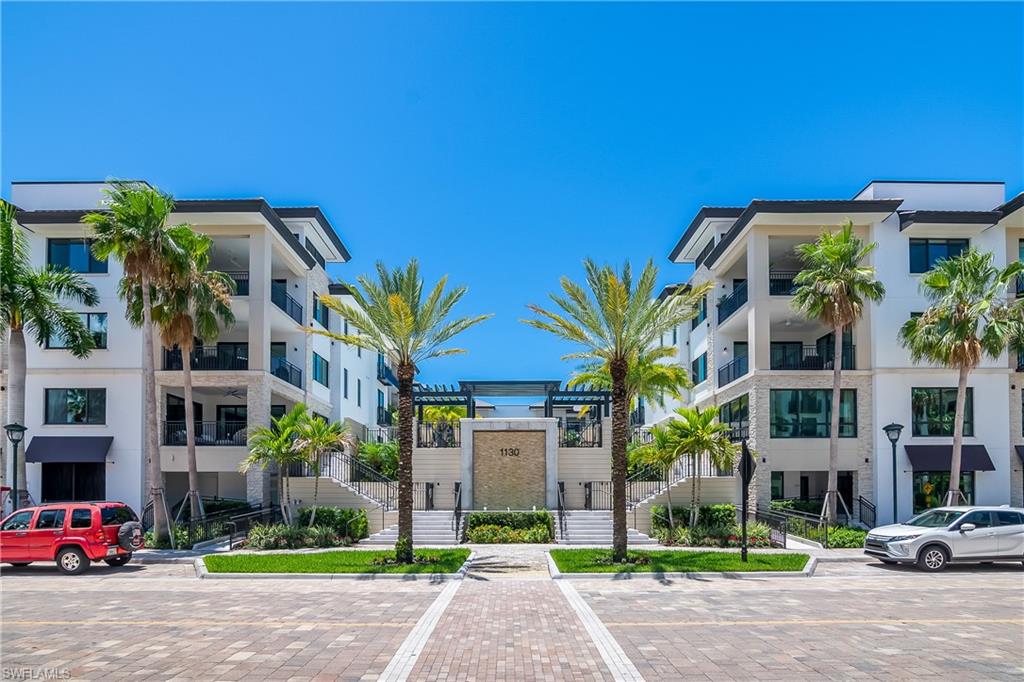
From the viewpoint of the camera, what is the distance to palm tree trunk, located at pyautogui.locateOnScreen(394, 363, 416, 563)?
A: 20.8 metres

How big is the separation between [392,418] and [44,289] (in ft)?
98.4

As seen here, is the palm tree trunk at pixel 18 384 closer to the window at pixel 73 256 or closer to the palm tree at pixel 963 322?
the window at pixel 73 256

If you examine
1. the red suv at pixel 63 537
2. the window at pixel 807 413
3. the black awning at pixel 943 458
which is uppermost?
the window at pixel 807 413

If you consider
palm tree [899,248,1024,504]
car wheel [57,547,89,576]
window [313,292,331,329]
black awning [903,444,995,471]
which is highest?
window [313,292,331,329]

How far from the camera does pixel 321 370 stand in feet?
Result: 131

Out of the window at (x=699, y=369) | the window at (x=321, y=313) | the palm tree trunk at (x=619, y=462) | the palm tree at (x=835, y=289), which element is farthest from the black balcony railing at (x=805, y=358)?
the window at (x=321, y=313)

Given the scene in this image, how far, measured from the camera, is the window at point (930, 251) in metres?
30.2

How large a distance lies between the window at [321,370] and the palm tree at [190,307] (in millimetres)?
11323

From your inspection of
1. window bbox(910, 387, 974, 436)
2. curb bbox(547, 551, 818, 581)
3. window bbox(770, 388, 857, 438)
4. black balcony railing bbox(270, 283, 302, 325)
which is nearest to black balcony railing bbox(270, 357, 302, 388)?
black balcony railing bbox(270, 283, 302, 325)

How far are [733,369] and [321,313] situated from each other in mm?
19765

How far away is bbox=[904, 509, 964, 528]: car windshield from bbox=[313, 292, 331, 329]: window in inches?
1041

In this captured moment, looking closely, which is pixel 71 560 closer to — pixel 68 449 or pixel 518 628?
pixel 68 449

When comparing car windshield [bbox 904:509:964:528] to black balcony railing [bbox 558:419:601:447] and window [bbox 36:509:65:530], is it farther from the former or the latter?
window [bbox 36:509:65:530]

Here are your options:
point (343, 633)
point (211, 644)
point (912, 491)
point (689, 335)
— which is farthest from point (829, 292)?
point (211, 644)
